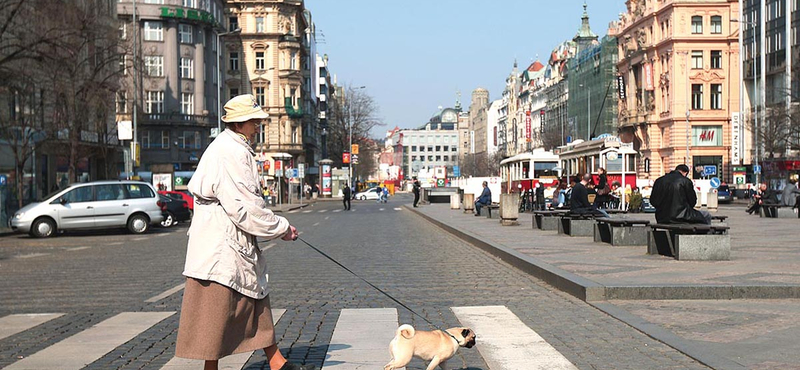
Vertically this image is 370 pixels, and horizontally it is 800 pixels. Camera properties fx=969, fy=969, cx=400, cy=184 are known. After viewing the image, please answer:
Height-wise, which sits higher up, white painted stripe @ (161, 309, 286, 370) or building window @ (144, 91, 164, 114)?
building window @ (144, 91, 164, 114)

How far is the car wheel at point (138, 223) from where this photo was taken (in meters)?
29.5

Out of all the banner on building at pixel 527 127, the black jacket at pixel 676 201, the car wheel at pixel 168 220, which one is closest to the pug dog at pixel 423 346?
the black jacket at pixel 676 201

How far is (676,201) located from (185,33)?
67487mm

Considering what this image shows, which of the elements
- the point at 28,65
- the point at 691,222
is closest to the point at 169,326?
the point at 691,222

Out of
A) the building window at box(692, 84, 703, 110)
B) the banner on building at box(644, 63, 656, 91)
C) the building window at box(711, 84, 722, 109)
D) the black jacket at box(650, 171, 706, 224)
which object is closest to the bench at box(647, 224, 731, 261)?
the black jacket at box(650, 171, 706, 224)

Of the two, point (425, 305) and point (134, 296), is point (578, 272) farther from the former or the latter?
point (134, 296)

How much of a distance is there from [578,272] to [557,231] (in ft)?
38.8

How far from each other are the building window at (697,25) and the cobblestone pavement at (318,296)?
213 ft

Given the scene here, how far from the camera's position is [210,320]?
5840 mm

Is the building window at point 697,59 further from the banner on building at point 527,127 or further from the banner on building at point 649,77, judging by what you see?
the banner on building at point 527,127

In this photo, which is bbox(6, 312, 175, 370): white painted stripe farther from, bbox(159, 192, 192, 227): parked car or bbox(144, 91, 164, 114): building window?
bbox(144, 91, 164, 114): building window

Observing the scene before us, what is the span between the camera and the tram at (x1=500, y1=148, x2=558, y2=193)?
4728 centimetres

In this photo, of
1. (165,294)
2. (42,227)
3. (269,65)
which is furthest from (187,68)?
(165,294)

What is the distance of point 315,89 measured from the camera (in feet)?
436
